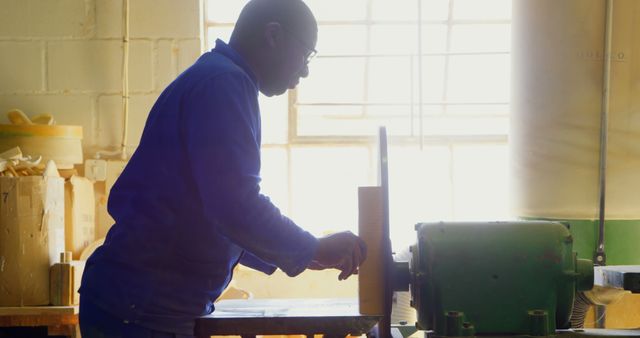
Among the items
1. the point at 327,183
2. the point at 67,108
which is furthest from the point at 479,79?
the point at 67,108

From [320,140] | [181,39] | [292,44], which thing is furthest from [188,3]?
[292,44]

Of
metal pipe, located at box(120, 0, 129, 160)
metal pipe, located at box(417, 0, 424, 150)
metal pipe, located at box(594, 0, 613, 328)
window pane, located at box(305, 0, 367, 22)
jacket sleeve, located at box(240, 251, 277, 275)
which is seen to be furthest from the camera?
window pane, located at box(305, 0, 367, 22)

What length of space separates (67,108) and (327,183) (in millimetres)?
1228

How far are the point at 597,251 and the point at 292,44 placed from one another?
1181 millimetres

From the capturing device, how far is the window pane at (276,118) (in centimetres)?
342

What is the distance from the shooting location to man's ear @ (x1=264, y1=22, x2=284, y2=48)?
154 centimetres

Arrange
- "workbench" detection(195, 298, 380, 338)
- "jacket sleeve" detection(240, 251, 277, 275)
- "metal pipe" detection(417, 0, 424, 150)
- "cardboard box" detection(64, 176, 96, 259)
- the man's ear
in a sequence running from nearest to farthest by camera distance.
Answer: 1. "workbench" detection(195, 298, 380, 338)
2. the man's ear
3. "jacket sleeve" detection(240, 251, 277, 275)
4. "cardboard box" detection(64, 176, 96, 259)
5. "metal pipe" detection(417, 0, 424, 150)

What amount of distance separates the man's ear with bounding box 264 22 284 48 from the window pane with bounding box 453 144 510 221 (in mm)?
2044

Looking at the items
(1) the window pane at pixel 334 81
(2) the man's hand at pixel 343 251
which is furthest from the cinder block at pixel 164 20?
(2) the man's hand at pixel 343 251

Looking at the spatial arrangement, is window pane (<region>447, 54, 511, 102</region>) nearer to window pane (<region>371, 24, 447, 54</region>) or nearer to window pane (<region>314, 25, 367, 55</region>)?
window pane (<region>371, 24, 447, 54</region>)

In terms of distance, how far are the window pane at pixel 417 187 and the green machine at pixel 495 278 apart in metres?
2.02

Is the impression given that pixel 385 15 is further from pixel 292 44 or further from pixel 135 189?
pixel 135 189

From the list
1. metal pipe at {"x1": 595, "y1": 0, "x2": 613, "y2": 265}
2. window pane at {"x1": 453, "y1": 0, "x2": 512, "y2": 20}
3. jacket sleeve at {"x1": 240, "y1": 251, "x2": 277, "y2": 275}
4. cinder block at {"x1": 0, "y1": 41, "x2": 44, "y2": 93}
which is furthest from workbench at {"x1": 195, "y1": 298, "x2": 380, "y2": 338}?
window pane at {"x1": 453, "y1": 0, "x2": 512, "y2": 20}

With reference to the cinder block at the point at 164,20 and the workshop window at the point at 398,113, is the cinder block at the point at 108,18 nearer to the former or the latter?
the cinder block at the point at 164,20
